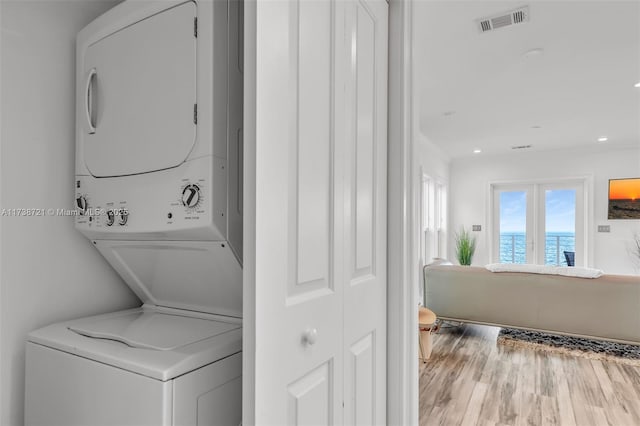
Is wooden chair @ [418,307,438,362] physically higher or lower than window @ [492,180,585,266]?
lower

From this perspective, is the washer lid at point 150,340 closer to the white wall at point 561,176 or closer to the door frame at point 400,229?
the door frame at point 400,229

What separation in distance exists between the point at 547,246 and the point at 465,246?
1.39 m

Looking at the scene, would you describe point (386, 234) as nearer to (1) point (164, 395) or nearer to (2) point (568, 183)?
(1) point (164, 395)

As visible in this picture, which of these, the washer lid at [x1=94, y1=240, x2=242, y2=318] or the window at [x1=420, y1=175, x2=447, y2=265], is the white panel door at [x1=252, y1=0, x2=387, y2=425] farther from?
the window at [x1=420, y1=175, x2=447, y2=265]

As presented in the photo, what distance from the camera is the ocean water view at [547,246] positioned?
21.0 ft

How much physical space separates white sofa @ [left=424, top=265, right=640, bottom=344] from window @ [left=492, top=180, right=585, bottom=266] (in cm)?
328

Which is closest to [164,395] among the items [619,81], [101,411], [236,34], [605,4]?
[101,411]

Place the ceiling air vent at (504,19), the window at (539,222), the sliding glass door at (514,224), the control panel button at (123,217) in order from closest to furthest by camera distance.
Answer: the control panel button at (123,217)
the ceiling air vent at (504,19)
the window at (539,222)
the sliding glass door at (514,224)

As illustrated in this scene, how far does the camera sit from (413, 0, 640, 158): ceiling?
2283 mm

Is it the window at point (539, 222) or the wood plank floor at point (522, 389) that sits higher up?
the window at point (539, 222)

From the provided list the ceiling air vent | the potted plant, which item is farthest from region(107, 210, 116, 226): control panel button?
the potted plant

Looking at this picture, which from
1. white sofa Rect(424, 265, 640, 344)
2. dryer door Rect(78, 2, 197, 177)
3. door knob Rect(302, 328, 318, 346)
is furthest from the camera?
white sofa Rect(424, 265, 640, 344)

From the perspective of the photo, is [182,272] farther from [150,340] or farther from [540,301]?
[540,301]

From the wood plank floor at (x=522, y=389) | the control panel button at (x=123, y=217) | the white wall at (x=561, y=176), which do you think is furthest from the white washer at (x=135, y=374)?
the white wall at (x=561, y=176)
